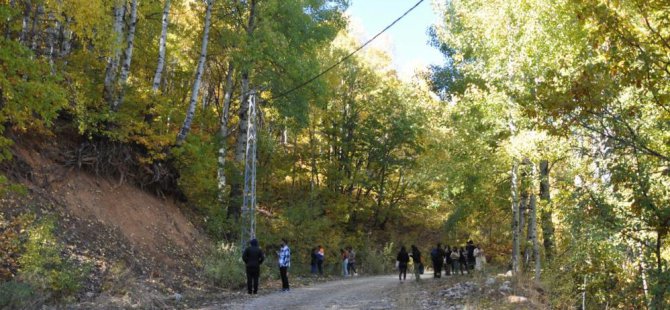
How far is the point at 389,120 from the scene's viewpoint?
33438mm

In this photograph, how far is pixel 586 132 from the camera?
10164 mm

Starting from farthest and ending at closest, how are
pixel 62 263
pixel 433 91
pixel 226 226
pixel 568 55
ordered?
pixel 433 91, pixel 226 226, pixel 568 55, pixel 62 263

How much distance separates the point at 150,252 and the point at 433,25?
53.3 ft

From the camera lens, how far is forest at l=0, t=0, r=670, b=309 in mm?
8180

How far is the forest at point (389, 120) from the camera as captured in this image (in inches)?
322

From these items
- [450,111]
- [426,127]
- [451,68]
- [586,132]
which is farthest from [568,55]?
[426,127]

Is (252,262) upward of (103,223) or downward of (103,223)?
downward

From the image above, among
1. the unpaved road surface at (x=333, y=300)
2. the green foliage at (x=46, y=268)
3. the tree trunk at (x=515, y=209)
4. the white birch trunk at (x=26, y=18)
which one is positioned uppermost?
the white birch trunk at (x=26, y=18)

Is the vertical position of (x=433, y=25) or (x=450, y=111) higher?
(x=433, y=25)

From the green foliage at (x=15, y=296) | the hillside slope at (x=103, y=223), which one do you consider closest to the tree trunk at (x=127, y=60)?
the hillside slope at (x=103, y=223)

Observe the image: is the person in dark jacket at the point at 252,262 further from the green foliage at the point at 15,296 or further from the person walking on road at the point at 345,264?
the person walking on road at the point at 345,264

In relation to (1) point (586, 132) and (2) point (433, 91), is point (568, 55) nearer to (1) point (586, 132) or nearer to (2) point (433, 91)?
(1) point (586, 132)

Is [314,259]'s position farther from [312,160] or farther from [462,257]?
[312,160]

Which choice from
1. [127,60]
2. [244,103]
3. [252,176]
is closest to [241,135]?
[244,103]
